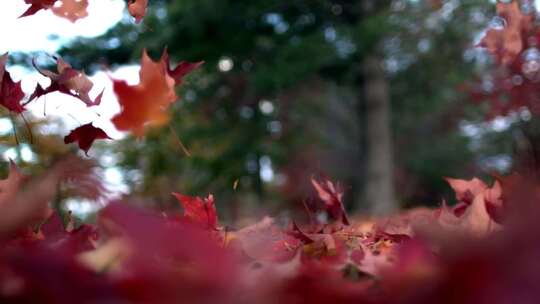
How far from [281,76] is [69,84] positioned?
19.9ft

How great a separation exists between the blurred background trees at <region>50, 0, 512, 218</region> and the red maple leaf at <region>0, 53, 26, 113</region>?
5671mm

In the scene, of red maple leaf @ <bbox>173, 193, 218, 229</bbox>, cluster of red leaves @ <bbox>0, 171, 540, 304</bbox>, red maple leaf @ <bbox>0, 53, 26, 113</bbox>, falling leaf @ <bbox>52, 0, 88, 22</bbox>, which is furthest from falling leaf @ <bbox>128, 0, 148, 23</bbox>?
cluster of red leaves @ <bbox>0, 171, 540, 304</bbox>

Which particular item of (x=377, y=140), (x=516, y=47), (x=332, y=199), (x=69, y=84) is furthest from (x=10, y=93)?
(x=377, y=140)

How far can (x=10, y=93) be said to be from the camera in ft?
2.20

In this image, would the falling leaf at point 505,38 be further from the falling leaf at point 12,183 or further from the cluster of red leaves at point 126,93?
the falling leaf at point 12,183

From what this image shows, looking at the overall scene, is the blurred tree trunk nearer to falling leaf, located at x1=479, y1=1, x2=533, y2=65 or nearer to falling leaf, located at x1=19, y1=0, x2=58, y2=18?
falling leaf, located at x1=479, y1=1, x2=533, y2=65

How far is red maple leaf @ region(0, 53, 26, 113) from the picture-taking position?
66 cm

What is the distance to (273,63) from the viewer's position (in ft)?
23.3

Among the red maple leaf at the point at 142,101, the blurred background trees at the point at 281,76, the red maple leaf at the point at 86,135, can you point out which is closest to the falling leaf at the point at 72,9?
the red maple leaf at the point at 86,135

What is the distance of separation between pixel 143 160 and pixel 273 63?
2.83 m

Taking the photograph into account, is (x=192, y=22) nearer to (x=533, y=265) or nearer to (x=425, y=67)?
(x=425, y=67)

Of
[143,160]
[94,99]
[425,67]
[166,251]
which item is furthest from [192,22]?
[166,251]

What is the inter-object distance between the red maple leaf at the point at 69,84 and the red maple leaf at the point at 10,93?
0.03 metres

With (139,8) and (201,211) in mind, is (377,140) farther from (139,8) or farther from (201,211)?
(201,211)
